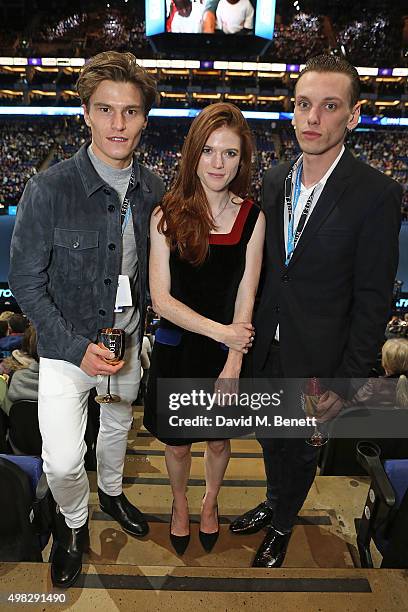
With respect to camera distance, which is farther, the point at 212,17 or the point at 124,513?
the point at 212,17

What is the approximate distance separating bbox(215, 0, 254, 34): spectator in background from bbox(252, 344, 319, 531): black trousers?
58.9 ft

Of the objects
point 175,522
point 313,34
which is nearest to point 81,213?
point 175,522

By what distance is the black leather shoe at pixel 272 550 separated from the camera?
6.02 ft

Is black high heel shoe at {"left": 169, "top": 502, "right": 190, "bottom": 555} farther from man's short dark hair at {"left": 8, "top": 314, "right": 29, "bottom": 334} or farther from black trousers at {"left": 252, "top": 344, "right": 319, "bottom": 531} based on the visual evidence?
man's short dark hair at {"left": 8, "top": 314, "right": 29, "bottom": 334}

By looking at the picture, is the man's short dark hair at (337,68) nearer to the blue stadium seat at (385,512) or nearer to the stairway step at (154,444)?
the blue stadium seat at (385,512)

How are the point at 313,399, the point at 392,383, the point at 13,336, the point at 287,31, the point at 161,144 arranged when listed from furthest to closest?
1. the point at 287,31
2. the point at 161,144
3. the point at 13,336
4. the point at 392,383
5. the point at 313,399

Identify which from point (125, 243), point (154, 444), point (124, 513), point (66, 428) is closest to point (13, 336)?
point (154, 444)

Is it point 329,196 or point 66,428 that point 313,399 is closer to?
point 329,196

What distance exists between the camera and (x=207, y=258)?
5.39 feet

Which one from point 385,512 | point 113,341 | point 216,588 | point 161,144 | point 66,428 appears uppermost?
point 161,144

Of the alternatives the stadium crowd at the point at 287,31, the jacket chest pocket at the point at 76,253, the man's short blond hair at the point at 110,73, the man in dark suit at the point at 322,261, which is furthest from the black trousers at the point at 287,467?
the stadium crowd at the point at 287,31

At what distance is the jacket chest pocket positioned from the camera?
1.60 meters

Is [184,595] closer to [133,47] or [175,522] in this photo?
[175,522]

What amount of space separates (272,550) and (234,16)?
18675 millimetres
